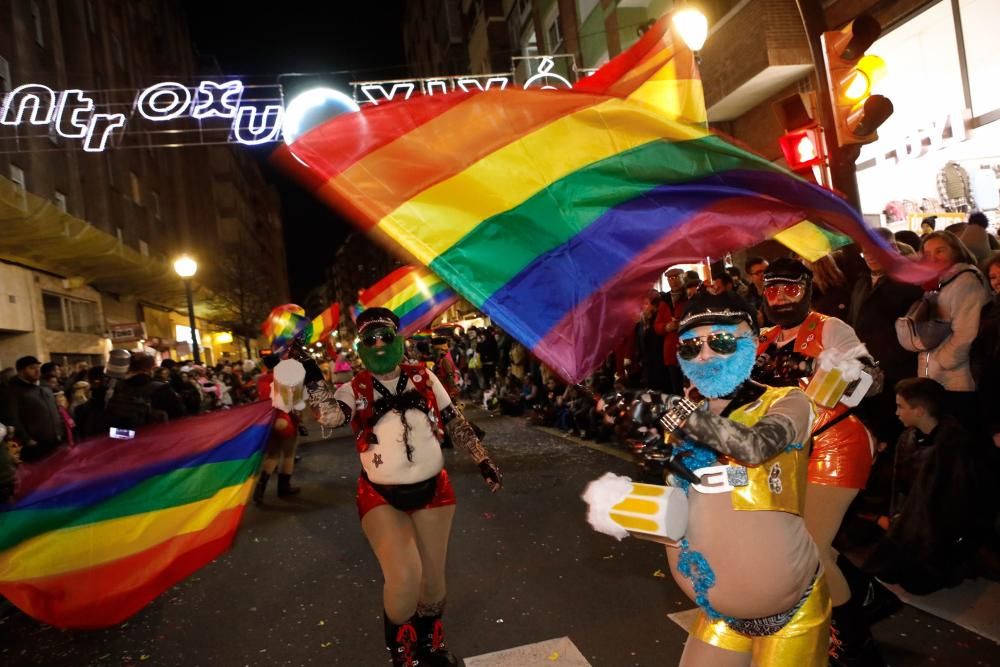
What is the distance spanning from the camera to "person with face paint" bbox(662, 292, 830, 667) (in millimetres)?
2289

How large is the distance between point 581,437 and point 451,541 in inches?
224

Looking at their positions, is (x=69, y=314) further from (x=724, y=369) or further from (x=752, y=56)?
(x=724, y=369)

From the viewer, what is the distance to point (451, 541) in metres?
6.71

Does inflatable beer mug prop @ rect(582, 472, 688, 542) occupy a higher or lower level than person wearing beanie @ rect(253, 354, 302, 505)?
higher

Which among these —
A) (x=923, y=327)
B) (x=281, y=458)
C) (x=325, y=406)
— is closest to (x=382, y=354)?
(x=325, y=406)

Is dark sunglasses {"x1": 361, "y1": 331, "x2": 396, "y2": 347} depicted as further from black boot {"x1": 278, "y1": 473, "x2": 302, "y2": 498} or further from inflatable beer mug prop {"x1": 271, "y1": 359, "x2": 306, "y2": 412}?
black boot {"x1": 278, "y1": 473, "x2": 302, "y2": 498}

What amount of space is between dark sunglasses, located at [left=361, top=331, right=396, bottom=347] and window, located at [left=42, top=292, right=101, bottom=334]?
19.3m

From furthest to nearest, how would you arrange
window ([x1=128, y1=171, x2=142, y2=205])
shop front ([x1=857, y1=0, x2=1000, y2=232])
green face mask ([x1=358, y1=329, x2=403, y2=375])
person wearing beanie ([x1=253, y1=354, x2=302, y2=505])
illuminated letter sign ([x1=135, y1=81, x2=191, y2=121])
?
window ([x1=128, y1=171, x2=142, y2=205])
illuminated letter sign ([x1=135, y1=81, x2=191, y2=121])
person wearing beanie ([x1=253, y1=354, x2=302, y2=505])
shop front ([x1=857, y1=0, x2=1000, y2=232])
green face mask ([x1=358, y1=329, x2=403, y2=375])

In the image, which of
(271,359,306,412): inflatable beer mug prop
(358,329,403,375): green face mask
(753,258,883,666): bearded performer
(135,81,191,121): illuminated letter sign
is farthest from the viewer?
(135,81,191,121): illuminated letter sign

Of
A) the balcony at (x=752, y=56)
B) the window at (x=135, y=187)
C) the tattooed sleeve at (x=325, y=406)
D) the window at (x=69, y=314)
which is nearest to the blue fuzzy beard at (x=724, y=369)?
the tattooed sleeve at (x=325, y=406)

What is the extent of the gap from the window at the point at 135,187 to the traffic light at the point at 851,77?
29.4 m

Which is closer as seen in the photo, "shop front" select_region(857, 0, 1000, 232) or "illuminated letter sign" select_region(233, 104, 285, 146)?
"shop front" select_region(857, 0, 1000, 232)

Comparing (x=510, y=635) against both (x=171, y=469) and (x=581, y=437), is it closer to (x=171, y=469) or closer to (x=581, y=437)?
(x=171, y=469)

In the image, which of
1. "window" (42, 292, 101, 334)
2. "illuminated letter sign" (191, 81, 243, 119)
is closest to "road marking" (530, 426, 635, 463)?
"illuminated letter sign" (191, 81, 243, 119)
